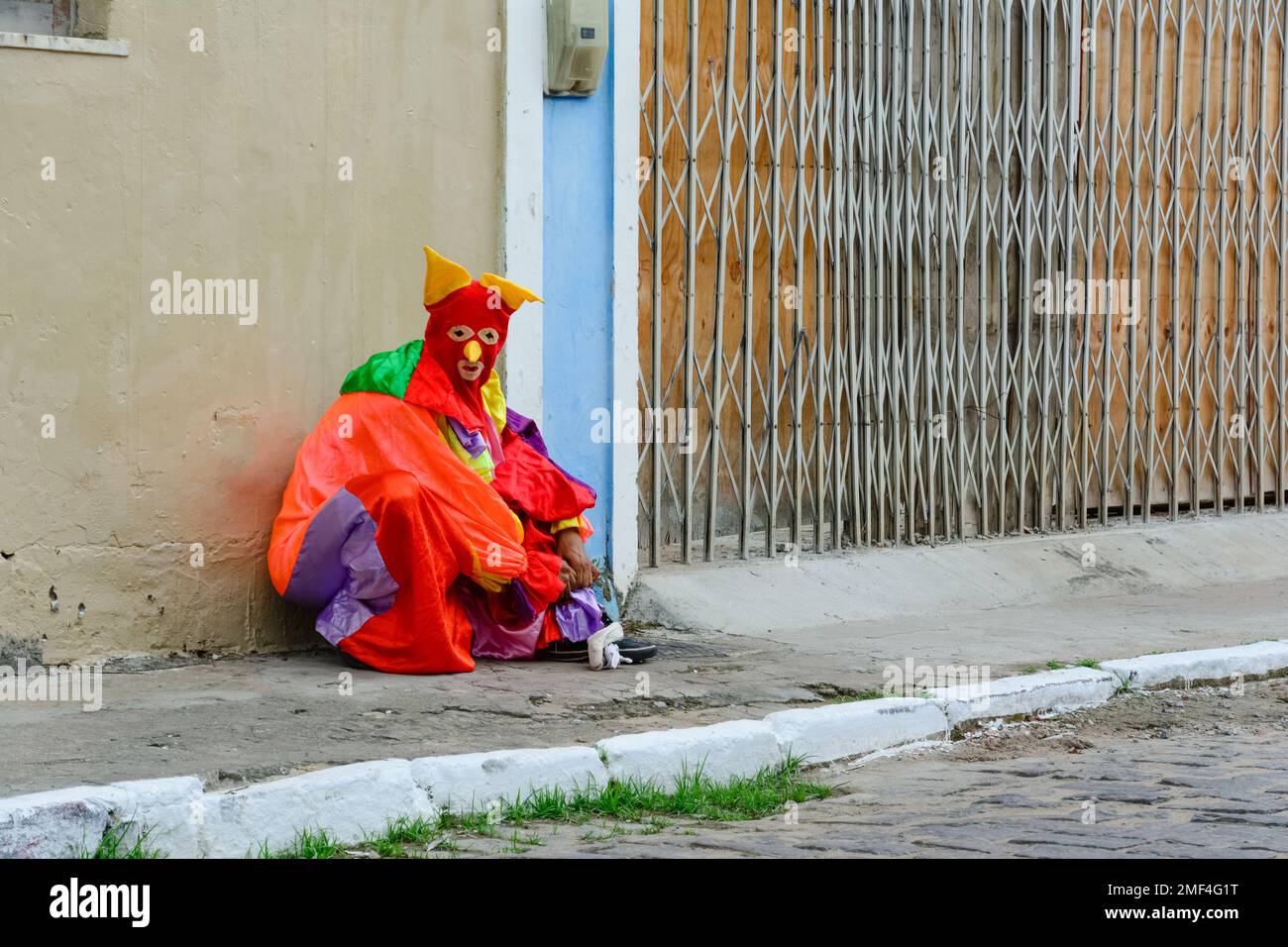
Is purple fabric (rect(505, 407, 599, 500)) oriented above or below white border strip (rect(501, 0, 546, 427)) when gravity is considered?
below

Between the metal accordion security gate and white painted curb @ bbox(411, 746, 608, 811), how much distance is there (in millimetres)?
2943

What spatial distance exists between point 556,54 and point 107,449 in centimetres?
256

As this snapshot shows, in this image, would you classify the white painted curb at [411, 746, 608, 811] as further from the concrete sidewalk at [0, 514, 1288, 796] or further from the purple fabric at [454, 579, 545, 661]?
the purple fabric at [454, 579, 545, 661]

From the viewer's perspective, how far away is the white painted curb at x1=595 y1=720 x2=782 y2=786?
195 inches

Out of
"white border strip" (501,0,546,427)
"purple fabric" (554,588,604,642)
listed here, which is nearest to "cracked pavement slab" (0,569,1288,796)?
"purple fabric" (554,588,604,642)

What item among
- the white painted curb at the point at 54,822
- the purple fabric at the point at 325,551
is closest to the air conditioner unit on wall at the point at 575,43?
the purple fabric at the point at 325,551

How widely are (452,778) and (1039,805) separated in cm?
165

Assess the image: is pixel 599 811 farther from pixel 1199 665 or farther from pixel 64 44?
pixel 64 44

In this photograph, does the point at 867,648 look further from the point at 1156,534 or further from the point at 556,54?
the point at 1156,534

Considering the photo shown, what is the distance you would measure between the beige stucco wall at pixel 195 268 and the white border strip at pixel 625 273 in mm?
772

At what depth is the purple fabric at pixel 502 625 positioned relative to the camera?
252 inches

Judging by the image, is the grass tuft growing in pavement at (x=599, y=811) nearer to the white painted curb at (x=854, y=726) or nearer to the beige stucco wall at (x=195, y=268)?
the white painted curb at (x=854, y=726)

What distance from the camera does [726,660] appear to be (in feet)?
21.9
